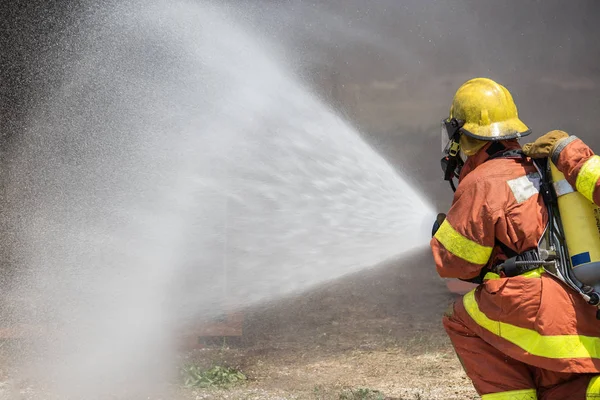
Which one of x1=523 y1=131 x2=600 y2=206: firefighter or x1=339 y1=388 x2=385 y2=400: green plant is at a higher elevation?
x1=523 y1=131 x2=600 y2=206: firefighter

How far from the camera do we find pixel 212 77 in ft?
25.2

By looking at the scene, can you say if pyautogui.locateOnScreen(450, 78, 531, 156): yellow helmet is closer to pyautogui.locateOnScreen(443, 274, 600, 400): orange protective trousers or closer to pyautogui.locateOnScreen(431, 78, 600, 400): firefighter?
pyautogui.locateOnScreen(431, 78, 600, 400): firefighter

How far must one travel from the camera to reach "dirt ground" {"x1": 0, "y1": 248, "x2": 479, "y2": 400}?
221 inches

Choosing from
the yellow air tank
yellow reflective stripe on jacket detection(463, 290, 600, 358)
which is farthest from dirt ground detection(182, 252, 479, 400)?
the yellow air tank

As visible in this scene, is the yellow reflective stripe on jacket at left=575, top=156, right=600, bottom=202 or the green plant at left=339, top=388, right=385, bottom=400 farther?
the green plant at left=339, top=388, right=385, bottom=400

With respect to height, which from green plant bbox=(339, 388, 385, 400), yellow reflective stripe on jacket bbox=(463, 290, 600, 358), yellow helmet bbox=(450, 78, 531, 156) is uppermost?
yellow helmet bbox=(450, 78, 531, 156)

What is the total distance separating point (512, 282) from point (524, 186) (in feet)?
1.46

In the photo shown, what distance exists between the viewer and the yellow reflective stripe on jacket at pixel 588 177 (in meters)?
2.61

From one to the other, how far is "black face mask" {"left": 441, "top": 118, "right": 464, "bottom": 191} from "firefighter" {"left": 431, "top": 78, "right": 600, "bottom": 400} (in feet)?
0.40

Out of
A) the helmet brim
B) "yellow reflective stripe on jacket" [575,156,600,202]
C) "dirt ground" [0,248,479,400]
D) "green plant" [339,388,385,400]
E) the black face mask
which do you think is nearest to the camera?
"yellow reflective stripe on jacket" [575,156,600,202]

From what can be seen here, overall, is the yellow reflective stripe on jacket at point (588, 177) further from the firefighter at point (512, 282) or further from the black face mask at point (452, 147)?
the black face mask at point (452, 147)

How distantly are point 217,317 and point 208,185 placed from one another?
1644mm

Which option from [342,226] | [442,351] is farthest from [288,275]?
[442,351]

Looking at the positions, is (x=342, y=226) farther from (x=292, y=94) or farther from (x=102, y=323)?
(x=102, y=323)
